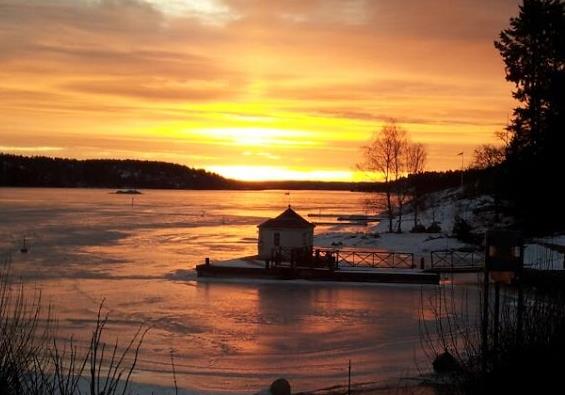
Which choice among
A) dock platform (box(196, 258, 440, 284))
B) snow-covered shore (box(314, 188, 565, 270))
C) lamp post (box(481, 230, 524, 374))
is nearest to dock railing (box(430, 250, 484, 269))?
snow-covered shore (box(314, 188, 565, 270))

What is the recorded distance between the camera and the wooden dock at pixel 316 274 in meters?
35.6

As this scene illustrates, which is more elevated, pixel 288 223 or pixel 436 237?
pixel 288 223

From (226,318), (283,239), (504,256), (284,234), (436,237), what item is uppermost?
(504,256)

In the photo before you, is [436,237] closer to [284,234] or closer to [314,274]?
[284,234]

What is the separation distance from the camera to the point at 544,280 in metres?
9.50

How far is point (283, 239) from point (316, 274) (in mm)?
5723

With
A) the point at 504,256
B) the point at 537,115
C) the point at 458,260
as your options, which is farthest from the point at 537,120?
the point at 504,256

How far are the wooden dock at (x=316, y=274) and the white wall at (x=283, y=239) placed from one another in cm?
445

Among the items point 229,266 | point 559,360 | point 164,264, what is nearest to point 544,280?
point 559,360

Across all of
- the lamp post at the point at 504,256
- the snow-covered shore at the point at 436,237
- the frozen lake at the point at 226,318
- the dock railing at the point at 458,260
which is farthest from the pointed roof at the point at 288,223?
the lamp post at the point at 504,256

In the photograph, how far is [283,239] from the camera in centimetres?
4231

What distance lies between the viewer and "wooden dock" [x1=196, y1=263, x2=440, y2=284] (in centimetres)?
3556

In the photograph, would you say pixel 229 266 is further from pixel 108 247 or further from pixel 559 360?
pixel 559 360

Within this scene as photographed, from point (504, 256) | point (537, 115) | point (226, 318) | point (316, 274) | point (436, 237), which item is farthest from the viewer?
point (436, 237)
